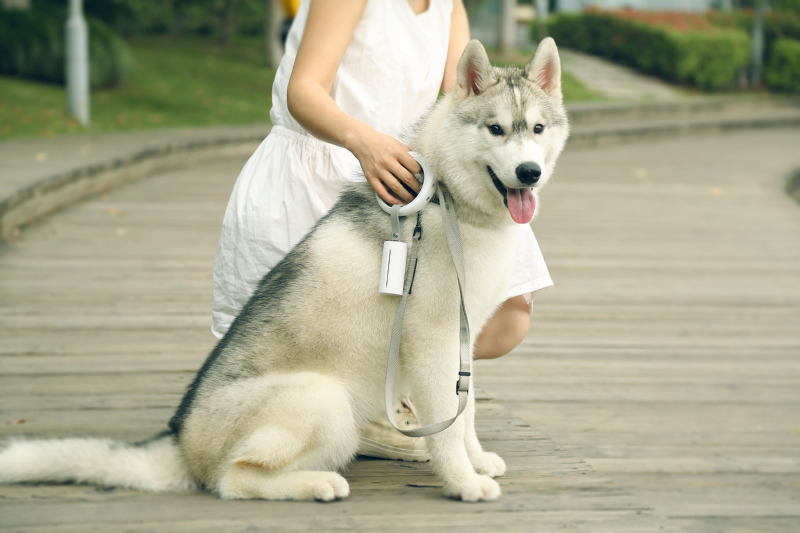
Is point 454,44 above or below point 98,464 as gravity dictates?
above

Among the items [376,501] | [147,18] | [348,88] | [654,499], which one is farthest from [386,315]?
[147,18]

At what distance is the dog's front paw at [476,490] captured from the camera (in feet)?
8.88

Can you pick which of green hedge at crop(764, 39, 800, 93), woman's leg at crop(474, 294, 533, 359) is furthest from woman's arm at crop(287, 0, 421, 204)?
green hedge at crop(764, 39, 800, 93)

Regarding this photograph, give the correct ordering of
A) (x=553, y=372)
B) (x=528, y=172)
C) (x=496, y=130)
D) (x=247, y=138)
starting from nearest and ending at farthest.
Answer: (x=528, y=172) < (x=496, y=130) < (x=553, y=372) < (x=247, y=138)

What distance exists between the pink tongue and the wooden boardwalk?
0.85 metres

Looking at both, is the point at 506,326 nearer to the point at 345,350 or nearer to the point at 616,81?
the point at 345,350

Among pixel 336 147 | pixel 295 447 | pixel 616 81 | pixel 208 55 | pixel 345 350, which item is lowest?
pixel 616 81

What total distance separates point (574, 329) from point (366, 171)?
2696 millimetres

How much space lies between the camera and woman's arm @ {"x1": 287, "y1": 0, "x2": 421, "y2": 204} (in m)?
2.73

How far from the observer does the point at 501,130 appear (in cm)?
263

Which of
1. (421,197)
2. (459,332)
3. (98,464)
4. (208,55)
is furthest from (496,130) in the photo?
(208,55)

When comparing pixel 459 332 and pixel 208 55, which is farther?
pixel 208 55

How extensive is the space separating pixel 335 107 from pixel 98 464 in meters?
1.29

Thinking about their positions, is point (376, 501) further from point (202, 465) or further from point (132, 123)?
point (132, 123)
